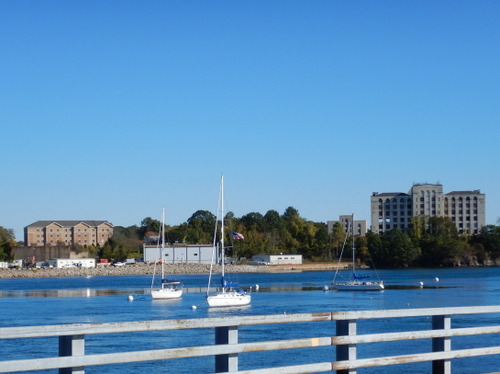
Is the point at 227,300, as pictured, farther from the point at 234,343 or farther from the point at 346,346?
the point at 234,343

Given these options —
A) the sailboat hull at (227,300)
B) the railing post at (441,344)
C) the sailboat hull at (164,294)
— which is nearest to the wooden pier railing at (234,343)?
the railing post at (441,344)

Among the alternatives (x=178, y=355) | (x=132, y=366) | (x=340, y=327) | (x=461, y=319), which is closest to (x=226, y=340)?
(x=178, y=355)

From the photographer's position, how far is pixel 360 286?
12219cm

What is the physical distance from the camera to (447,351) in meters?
10.1

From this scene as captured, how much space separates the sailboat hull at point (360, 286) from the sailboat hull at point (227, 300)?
39.8m

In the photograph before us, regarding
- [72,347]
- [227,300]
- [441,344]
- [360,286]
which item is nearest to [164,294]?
[227,300]

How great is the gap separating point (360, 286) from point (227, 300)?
4284 centimetres

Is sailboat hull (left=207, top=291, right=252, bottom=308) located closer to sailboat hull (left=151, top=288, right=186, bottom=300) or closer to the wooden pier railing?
sailboat hull (left=151, top=288, right=186, bottom=300)

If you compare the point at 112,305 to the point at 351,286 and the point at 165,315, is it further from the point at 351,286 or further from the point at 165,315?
the point at 351,286

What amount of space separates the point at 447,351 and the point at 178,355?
141 inches

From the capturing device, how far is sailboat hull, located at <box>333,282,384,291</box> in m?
120

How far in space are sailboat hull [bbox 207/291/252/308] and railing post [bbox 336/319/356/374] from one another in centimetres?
7432

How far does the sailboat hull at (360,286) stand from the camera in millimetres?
120438

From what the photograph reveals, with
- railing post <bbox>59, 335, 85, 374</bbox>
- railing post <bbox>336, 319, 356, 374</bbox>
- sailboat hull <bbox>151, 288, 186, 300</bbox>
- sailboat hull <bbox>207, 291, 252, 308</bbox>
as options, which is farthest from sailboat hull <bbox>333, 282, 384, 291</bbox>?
railing post <bbox>59, 335, 85, 374</bbox>
